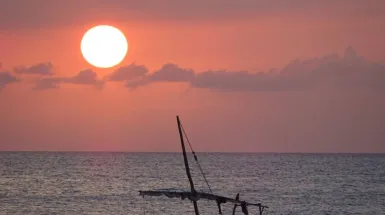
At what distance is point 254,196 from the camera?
112375 mm

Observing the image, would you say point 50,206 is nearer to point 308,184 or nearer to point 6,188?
point 6,188

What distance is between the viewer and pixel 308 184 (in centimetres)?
14038

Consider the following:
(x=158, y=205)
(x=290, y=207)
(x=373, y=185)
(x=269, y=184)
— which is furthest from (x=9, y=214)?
(x=373, y=185)

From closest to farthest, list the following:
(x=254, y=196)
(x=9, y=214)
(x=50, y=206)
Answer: (x=9, y=214) → (x=50, y=206) → (x=254, y=196)

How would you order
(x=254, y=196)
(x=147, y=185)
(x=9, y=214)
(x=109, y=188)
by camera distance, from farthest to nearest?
(x=147, y=185) < (x=109, y=188) < (x=254, y=196) < (x=9, y=214)

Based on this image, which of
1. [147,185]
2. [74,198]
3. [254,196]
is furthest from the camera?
[147,185]

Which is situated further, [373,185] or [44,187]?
[373,185]

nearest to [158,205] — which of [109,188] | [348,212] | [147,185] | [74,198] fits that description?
[74,198]

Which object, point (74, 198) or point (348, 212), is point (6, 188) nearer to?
point (74, 198)

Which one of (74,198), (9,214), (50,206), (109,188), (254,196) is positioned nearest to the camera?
(9,214)

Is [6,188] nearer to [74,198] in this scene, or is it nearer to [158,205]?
[74,198]

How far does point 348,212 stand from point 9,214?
38399mm

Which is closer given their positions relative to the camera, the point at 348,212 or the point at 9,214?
the point at 9,214

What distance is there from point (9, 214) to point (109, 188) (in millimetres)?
38820
